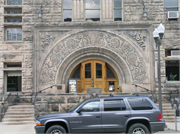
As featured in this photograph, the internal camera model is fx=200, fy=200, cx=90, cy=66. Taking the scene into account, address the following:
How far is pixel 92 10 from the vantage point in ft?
45.4

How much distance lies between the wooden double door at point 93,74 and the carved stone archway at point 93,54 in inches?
27.2

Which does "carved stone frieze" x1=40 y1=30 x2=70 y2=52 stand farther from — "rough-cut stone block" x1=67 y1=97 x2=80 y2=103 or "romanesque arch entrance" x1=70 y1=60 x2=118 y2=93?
"rough-cut stone block" x1=67 y1=97 x2=80 y2=103

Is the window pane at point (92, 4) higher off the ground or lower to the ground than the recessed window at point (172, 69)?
higher

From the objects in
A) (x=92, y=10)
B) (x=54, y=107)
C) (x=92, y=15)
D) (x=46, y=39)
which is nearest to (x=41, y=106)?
(x=54, y=107)

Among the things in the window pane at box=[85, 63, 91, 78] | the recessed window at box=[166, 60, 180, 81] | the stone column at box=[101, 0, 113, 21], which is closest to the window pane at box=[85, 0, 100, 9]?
the stone column at box=[101, 0, 113, 21]

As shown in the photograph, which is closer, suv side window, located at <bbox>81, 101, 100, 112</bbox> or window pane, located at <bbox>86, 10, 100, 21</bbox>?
suv side window, located at <bbox>81, 101, 100, 112</bbox>

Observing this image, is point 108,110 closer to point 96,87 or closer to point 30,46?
point 96,87

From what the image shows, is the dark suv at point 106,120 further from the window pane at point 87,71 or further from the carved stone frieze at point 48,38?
the carved stone frieze at point 48,38

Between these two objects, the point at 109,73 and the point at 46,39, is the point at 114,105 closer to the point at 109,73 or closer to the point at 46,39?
A: the point at 109,73

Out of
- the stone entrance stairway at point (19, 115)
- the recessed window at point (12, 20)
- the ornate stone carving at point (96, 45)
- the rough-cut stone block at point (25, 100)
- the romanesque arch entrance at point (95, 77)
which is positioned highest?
the recessed window at point (12, 20)

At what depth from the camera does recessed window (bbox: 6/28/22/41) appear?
44.5ft

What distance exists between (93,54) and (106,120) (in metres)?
7.20

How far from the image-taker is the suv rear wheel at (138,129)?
22.0 ft

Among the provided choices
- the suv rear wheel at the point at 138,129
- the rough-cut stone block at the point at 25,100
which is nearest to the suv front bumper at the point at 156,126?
the suv rear wheel at the point at 138,129
